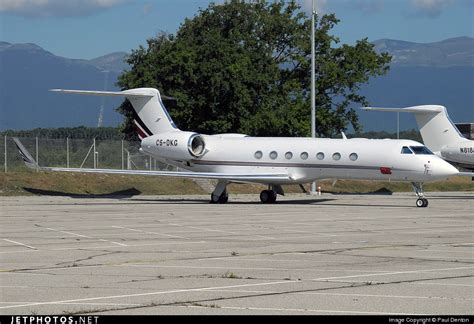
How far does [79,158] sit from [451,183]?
2236 cm

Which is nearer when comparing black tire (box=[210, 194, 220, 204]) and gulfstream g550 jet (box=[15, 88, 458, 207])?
gulfstream g550 jet (box=[15, 88, 458, 207])

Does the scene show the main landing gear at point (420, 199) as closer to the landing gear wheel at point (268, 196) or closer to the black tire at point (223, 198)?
the landing gear wheel at point (268, 196)

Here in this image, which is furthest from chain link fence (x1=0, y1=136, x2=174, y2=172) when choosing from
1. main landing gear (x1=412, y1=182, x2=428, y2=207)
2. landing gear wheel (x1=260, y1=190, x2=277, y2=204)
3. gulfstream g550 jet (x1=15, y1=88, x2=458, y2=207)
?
main landing gear (x1=412, y1=182, x2=428, y2=207)

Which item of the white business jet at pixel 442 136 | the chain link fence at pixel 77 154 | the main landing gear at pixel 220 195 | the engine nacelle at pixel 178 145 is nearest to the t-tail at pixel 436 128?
the white business jet at pixel 442 136

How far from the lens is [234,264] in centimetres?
1606

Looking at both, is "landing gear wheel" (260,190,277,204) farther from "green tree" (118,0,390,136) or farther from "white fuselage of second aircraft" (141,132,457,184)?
"green tree" (118,0,390,136)

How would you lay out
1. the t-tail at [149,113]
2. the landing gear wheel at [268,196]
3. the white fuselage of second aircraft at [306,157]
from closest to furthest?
the white fuselage of second aircraft at [306,157], the landing gear wheel at [268,196], the t-tail at [149,113]

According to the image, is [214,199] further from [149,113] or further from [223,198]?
[149,113]

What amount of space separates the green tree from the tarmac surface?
29.4 meters

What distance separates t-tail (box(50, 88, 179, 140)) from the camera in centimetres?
4144

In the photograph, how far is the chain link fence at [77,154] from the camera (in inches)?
2069

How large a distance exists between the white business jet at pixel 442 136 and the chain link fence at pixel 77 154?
15.7 metres

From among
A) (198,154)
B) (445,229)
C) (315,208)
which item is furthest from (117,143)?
(445,229)

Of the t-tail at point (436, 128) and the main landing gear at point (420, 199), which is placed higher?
the t-tail at point (436, 128)
